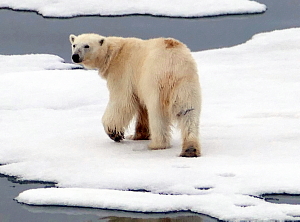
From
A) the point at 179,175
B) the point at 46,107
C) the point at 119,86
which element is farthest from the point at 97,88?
the point at 179,175

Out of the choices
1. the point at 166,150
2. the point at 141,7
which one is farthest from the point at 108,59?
the point at 141,7

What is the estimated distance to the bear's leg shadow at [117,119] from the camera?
7238 millimetres

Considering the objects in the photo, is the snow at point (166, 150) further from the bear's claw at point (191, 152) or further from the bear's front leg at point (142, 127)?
the bear's front leg at point (142, 127)

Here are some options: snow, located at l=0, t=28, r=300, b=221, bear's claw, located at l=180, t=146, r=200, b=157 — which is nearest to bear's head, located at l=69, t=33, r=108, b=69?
snow, located at l=0, t=28, r=300, b=221

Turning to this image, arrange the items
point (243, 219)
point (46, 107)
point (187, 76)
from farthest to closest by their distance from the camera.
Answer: point (46, 107) < point (187, 76) < point (243, 219)

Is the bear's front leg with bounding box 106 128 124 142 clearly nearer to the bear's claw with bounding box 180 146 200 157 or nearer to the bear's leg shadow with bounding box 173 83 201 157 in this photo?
the bear's leg shadow with bounding box 173 83 201 157

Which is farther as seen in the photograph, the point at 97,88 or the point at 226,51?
the point at 226,51

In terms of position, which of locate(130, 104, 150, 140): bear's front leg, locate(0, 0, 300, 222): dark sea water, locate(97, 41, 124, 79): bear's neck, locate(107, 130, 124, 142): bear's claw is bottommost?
locate(107, 130, 124, 142): bear's claw

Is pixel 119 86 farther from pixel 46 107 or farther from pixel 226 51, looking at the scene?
pixel 226 51

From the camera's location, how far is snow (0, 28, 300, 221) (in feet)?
17.8

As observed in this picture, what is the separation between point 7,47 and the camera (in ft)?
41.2

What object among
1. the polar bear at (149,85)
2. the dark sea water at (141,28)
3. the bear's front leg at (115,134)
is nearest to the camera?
the polar bear at (149,85)

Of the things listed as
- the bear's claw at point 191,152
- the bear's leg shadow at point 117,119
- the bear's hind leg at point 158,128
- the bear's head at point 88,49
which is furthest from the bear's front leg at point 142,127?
the bear's claw at point 191,152

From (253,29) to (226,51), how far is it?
1591 mm
